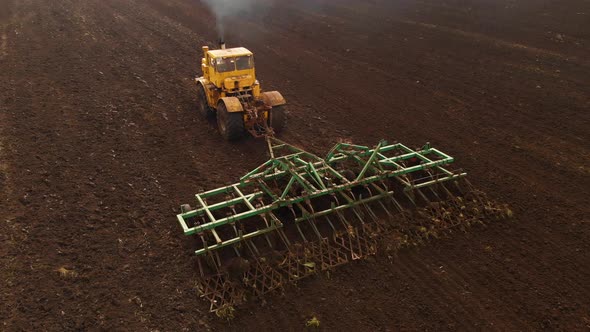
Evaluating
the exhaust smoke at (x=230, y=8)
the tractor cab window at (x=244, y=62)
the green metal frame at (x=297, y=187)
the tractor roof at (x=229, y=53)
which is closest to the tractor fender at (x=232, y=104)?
the tractor cab window at (x=244, y=62)

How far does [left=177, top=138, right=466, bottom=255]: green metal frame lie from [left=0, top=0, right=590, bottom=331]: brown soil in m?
0.84

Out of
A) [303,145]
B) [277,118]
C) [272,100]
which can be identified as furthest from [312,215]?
[272,100]

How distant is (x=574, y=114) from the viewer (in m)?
14.3

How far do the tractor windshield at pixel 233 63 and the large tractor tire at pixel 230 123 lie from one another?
3.20ft

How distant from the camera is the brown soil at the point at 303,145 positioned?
25.7 feet

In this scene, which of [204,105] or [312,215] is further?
[204,105]

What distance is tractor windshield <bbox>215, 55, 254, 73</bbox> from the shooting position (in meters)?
12.6

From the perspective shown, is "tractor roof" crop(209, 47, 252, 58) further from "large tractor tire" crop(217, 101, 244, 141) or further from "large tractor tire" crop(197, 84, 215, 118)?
"large tractor tire" crop(197, 84, 215, 118)

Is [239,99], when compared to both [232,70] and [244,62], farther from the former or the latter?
[244,62]

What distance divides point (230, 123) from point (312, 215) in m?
4.25

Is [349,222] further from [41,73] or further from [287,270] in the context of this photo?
[41,73]

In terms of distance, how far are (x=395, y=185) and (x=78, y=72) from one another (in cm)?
1269

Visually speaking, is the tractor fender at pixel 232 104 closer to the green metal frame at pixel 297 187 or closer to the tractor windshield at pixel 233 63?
the tractor windshield at pixel 233 63

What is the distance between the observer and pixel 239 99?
12.8 metres
